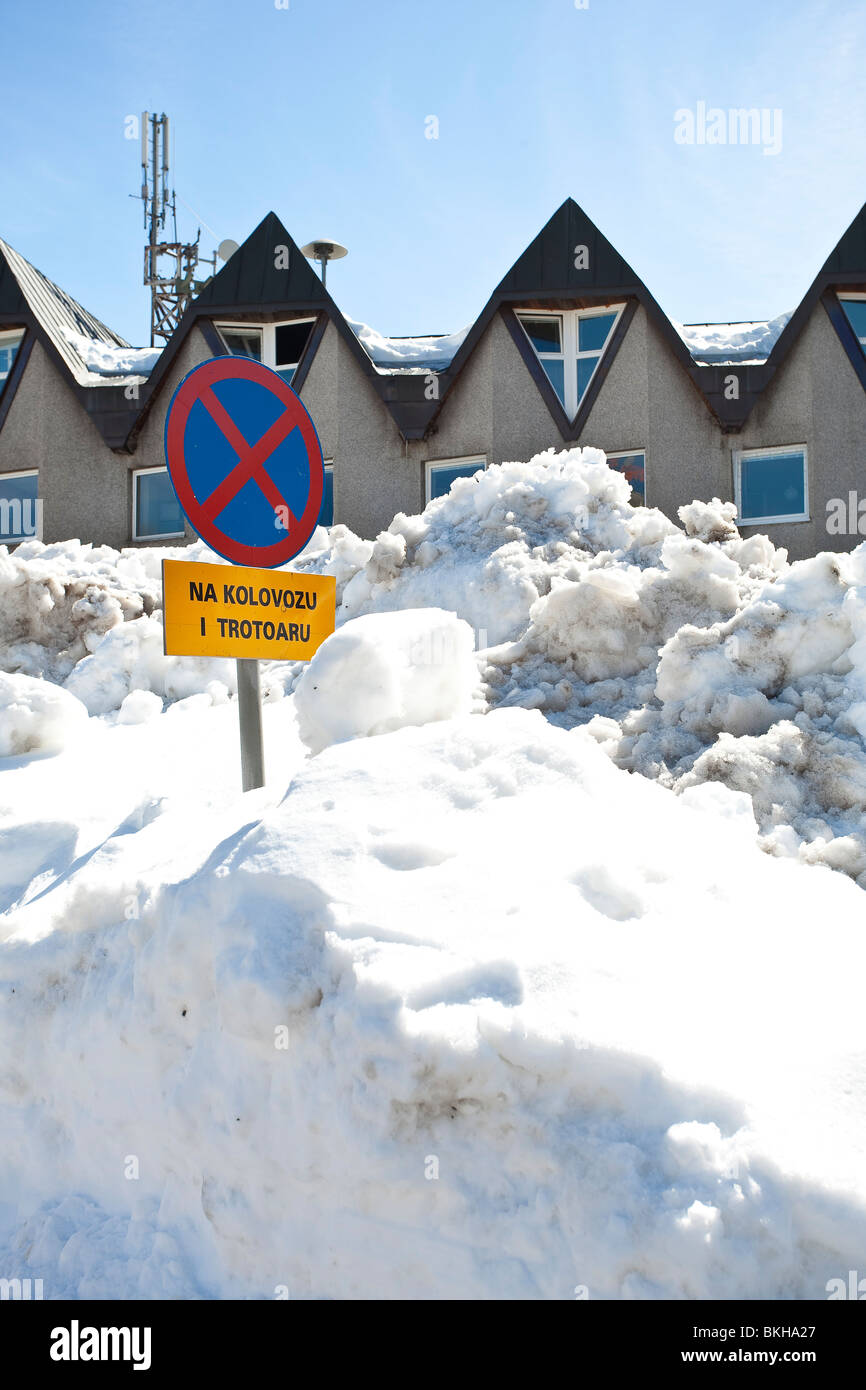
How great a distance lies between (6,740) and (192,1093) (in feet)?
11.2

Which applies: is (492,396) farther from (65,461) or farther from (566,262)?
(65,461)

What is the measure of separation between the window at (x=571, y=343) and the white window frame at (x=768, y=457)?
248 cm

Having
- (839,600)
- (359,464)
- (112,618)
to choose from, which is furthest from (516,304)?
(839,600)

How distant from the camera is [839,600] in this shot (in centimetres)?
432

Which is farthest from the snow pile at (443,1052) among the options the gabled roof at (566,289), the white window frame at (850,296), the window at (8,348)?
the window at (8,348)

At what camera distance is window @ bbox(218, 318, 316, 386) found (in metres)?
14.4

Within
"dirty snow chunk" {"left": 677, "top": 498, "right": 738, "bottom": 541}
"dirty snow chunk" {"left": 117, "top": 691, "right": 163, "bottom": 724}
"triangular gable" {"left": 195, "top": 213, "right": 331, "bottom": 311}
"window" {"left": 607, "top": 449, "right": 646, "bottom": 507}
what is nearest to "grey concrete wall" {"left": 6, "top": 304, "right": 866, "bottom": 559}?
"window" {"left": 607, "top": 449, "right": 646, "bottom": 507}

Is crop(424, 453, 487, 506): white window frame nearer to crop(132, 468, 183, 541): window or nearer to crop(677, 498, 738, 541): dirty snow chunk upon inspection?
crop(132, 468, 183, 541): window

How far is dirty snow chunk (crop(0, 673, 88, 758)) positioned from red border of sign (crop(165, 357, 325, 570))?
2.46 metres

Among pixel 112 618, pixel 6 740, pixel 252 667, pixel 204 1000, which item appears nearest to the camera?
pixel 204 1000

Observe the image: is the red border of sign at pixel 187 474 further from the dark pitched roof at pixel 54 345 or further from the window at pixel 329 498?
the dark pitched roof at pixel 54 345

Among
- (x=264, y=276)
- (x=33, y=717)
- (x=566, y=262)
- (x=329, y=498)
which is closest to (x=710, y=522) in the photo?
(x=33, y=717)

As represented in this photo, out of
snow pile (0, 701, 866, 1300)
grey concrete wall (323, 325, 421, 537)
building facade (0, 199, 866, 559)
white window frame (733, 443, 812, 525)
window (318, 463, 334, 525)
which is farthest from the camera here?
window (318, 463, 334, 525)

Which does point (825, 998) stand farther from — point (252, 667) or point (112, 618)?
point (112, 618)
